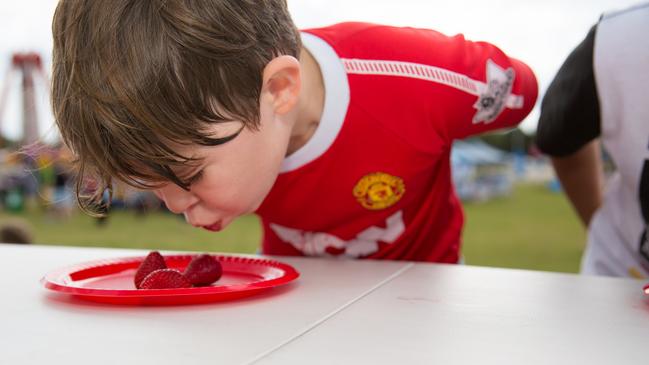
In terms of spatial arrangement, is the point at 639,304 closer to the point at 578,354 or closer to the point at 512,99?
the point at 578,354

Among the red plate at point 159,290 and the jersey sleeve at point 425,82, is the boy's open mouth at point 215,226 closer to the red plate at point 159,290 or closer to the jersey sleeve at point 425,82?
the red plate at point 159,290

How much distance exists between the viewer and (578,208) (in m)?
1.16

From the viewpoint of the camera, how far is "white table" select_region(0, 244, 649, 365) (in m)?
0.43

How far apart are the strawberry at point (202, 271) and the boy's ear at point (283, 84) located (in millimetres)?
186

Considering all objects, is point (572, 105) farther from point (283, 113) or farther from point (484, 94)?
point (283, 113)

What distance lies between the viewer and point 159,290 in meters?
0.57

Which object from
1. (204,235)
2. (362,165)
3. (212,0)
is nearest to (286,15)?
(212,0)

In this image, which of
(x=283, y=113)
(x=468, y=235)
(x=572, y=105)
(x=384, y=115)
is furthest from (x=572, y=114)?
(x=468, y=235)

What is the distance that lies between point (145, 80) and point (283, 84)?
0.17 m

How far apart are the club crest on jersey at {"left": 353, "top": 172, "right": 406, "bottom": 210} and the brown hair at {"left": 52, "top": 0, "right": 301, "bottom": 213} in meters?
0.27

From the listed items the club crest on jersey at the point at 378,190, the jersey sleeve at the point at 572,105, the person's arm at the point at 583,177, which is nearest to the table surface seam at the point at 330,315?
the club crest on jersey at the point at 378,190

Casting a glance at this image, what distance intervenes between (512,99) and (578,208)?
34cm

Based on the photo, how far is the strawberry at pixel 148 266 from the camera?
0.68 metres

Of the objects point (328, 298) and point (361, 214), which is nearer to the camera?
point (328, 298)
